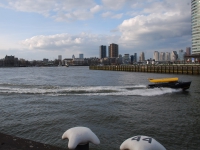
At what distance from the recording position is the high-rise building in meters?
138

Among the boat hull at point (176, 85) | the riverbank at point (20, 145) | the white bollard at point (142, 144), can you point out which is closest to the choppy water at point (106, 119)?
the riverbank at point (20, 145)

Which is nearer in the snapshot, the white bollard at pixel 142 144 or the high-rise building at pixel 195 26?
the white bollard at pixel 142 144

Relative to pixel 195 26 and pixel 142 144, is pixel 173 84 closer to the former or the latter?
pixel 142 144

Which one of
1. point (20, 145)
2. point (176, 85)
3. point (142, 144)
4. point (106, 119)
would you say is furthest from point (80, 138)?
point (176, 85)

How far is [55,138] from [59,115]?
16.7 feet

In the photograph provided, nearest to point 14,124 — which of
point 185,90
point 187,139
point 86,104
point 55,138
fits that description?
point 55,138

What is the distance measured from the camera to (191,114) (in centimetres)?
1705

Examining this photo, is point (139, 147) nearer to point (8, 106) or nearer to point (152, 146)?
point (152, 146)

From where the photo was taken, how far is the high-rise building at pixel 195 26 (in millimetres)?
138125

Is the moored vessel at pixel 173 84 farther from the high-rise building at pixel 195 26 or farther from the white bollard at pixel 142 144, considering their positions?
the high-rise building at pixel 195 26

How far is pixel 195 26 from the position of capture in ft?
475

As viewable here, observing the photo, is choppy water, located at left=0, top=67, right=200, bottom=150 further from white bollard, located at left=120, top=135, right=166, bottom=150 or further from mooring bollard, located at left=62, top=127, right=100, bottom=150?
white bollard, located at left=120, top=135, right=166, bottom=150

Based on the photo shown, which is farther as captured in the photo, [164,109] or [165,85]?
[165,85]

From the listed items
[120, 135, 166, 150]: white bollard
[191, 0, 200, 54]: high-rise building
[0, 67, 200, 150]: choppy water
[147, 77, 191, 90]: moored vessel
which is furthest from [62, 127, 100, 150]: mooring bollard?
[191, 0, 200, 54]: high-rise building
